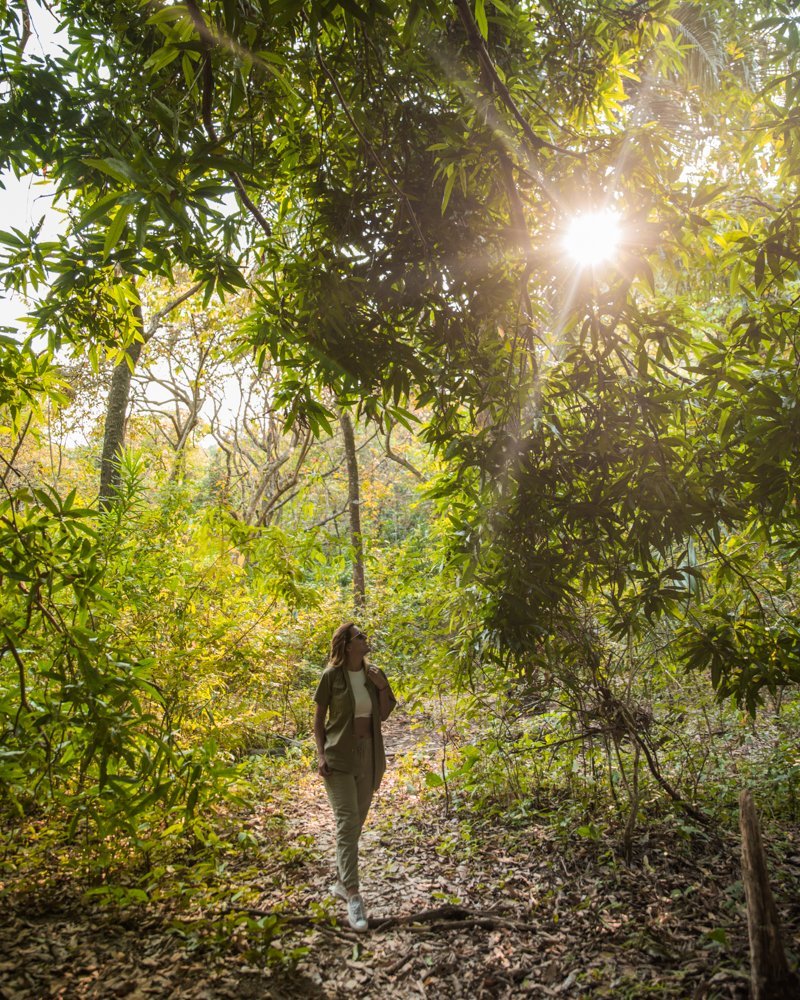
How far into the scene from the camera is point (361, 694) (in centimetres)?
387

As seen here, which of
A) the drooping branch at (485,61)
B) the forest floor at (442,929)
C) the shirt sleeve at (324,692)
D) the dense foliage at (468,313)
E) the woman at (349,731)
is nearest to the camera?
the drooping branch at (485,61)

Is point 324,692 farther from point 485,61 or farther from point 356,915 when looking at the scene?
point 485,61

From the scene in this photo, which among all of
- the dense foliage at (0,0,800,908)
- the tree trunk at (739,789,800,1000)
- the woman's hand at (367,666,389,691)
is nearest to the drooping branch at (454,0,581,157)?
the dense foliage at (0,0,800,908)

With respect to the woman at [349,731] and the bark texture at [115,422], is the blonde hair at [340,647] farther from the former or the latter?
the bark texture at [115,422]

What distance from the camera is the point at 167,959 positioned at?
2861 mm

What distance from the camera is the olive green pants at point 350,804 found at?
3.51m

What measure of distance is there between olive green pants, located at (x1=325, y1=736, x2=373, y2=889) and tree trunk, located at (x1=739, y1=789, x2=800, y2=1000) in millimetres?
2018

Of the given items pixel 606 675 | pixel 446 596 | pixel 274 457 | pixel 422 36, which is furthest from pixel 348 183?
pixel 274 457

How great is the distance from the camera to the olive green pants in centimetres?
351

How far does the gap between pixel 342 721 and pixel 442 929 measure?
45.9 inches

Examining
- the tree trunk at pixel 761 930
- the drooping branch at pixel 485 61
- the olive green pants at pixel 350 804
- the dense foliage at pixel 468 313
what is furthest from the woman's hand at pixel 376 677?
the drooping branch at pixel 485 61

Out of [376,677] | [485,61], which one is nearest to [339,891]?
[376,677]

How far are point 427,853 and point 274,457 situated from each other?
1310 cm

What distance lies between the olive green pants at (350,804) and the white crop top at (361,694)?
15 centimetres
